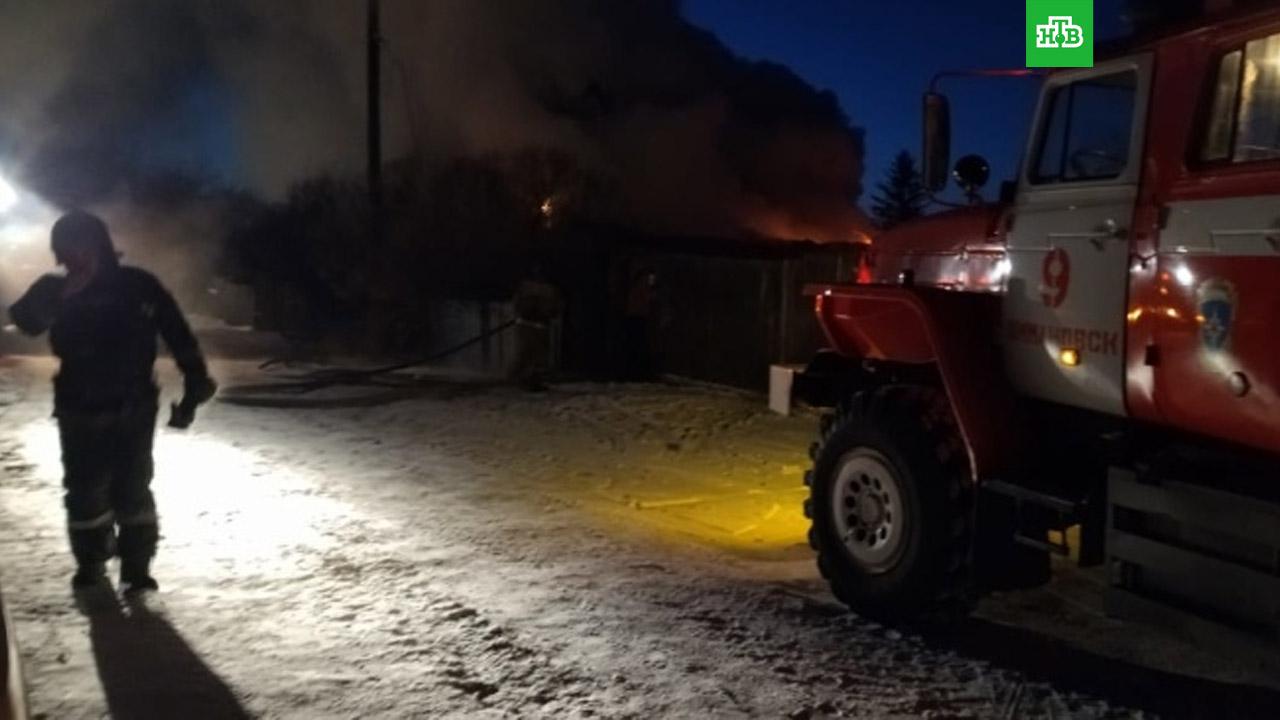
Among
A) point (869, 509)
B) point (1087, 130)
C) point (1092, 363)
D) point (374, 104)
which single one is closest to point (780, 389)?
point (869, 509)

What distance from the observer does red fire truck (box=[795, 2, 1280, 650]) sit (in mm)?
4504

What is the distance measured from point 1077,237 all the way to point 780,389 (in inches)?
322

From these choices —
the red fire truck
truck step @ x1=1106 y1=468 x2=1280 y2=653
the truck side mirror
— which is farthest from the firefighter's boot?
truck step @ x1=1106 y1=468 x2=1280 y2=653

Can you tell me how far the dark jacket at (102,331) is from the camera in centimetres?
601

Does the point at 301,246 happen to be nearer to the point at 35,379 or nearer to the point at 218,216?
the point at 218,216

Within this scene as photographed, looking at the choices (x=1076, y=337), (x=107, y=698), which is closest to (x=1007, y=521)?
(x=1076, y=337)

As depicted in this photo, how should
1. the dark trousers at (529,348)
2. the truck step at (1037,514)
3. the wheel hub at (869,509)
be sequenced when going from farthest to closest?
1. the dark trousers at (529,348)
2. the wheel hub at (869,509)
3. the truck step at (1037,514)

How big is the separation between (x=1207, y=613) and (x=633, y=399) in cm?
1003

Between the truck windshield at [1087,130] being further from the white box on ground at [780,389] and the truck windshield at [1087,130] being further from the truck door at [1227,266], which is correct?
the white box on ground at [780,389]

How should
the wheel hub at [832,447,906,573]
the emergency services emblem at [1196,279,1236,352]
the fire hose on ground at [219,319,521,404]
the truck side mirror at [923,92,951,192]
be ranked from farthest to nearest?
1. the fire hose on ground at [219,319,521,404]
2. the wheel hub at [832,447,906,573]
3. the truck side mirror at [923,92,951,192]
4. the emergency services emblem at [1196,279,1236,352]

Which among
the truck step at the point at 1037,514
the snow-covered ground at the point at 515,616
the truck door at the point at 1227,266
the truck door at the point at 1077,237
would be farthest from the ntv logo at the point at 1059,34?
the snow-covered ground at the point at 515,616

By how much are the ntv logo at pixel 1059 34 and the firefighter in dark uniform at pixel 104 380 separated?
4276mm

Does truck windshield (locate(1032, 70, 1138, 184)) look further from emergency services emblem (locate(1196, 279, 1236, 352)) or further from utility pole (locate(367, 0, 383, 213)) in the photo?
utility pole (locate(367, 0, 383, 213))

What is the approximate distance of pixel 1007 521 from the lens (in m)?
5.61
